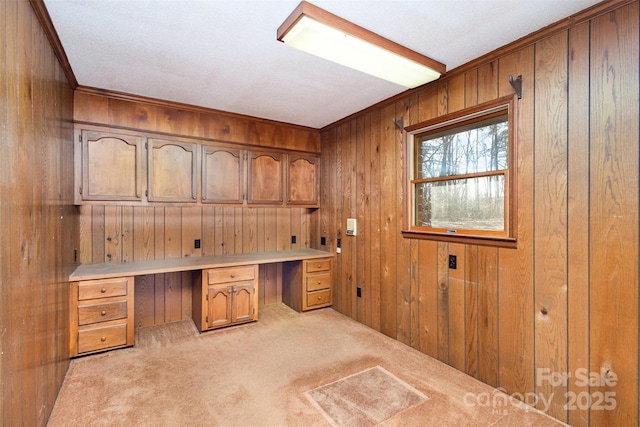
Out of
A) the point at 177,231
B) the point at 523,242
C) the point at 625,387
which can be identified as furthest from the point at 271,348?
the point at 625,387

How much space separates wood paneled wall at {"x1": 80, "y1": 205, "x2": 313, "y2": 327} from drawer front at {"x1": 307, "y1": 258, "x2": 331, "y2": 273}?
1.86 feet

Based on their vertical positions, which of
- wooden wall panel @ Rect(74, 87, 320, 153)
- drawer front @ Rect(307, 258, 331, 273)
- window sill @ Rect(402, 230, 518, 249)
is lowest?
drawer front @ Rect(307, 258, 331, 273)

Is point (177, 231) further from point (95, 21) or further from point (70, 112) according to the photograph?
point (95, 21)

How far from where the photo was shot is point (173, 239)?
350cm

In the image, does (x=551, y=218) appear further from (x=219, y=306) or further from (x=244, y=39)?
(x=219, y=306)

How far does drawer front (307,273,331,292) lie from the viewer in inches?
151

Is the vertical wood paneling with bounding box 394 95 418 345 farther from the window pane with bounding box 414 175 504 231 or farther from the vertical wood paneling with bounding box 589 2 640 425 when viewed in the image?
the vertical wood paneling with bounding box 589 2 640 425

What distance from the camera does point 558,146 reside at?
1878 mm

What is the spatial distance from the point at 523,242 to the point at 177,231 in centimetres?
336

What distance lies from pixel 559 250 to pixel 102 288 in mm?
3537

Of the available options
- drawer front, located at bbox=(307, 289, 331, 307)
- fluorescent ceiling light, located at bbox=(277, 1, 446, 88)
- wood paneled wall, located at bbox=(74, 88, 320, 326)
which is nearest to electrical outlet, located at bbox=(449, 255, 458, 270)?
fluorescent ceiling light, located at bbox=(277, 1, 446, 88)

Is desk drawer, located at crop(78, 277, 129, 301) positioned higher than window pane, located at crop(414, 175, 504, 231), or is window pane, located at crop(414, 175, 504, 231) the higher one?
window pane, located at crop(414, 175, 504, 231)

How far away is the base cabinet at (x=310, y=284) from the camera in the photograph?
12.4ft

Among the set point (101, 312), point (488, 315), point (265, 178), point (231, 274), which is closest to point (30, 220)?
point (101, 312)
